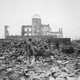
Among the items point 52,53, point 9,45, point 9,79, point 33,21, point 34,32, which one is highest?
point 33,21

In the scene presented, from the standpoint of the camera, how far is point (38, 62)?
14.9 feet

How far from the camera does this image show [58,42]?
22.7 ft

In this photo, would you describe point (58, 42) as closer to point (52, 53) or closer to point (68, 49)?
point (68, 49)

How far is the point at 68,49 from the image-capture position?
6164 mm

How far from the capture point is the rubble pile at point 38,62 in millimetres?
3210

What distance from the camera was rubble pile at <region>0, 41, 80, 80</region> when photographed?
10.5 ft

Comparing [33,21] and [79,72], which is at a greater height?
[33,21]

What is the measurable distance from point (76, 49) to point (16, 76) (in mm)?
4770

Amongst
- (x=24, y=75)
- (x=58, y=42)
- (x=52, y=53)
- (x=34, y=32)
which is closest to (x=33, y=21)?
(x=34, y=32)

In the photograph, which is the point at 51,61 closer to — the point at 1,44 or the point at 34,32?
the point at 1,44

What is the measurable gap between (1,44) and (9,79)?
4062mm

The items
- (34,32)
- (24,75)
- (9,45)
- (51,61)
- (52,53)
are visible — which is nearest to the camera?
(24,75)

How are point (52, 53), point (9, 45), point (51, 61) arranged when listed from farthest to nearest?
1. point (9, 45)
2. point (52, 53)
3. point (51, 61)

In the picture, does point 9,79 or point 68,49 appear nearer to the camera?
point 9,79
